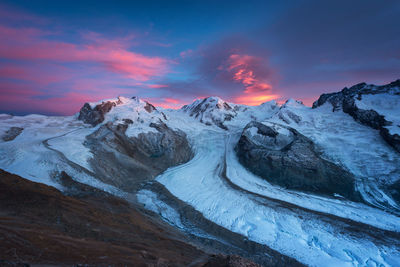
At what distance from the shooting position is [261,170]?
98.5 feet

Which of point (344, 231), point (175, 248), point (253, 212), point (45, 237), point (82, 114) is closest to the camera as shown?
point (45, 237)

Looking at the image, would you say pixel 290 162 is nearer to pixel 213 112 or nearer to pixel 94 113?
pixel 94 113

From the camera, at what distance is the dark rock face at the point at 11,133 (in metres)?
29.7

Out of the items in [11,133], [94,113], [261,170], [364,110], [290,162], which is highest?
[364,110]

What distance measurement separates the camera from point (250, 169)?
103ft

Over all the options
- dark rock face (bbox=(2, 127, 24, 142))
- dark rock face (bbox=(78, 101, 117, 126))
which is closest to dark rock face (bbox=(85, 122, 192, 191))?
dark rock face (bbox=(78, 101, 117, 126))

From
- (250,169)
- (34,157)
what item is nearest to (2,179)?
(34,157)

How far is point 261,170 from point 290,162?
459 centimetres

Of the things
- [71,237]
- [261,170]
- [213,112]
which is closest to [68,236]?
[71,237]

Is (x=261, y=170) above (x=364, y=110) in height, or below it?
below

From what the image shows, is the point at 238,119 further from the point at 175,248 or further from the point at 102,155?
the point at 175,248

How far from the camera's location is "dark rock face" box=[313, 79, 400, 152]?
2911 centimetres

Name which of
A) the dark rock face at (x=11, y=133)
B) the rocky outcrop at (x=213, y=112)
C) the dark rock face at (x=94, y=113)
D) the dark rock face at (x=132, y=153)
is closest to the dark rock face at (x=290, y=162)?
the dark rock face at (x=132, y=153)

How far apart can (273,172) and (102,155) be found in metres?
26.7
